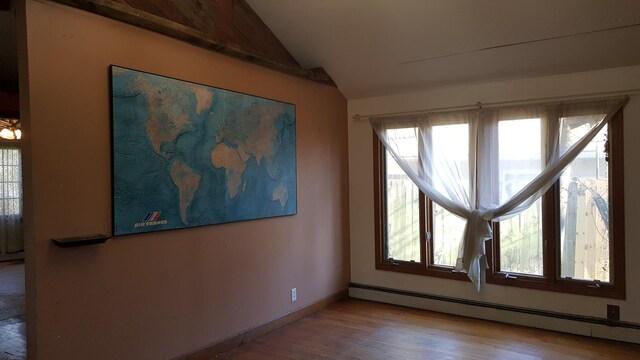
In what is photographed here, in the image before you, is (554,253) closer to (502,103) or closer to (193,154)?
(502,103)

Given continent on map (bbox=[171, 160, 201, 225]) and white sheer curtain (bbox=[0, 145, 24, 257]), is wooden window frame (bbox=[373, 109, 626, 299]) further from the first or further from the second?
white sheer curtain (bbox=[0, 145, 24, 257])

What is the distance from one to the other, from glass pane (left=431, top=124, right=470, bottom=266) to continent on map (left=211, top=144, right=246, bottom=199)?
2058 millimetres

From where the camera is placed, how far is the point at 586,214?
382 centimetres

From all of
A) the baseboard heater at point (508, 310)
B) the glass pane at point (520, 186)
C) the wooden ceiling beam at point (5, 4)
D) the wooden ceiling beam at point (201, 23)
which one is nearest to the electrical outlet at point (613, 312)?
the baseboard heater at point (508, 310)

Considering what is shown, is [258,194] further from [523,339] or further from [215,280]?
[523,339]

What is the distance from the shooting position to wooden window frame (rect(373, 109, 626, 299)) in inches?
144

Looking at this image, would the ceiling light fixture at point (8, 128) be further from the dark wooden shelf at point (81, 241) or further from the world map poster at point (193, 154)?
the dark wooden shelf at point (81, 241)

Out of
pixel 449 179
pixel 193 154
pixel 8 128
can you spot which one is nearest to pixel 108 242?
pixel 193 154

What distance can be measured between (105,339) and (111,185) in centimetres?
97

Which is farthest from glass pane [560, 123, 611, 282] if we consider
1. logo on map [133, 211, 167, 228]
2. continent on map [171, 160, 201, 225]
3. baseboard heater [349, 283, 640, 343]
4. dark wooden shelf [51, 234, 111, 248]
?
dark wooden shelf [51, 234, 111, 248]

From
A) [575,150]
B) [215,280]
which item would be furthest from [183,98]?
[575,150]

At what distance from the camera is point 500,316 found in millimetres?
4168

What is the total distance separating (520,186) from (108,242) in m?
3.54

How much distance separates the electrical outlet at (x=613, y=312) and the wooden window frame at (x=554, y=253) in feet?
0.31
